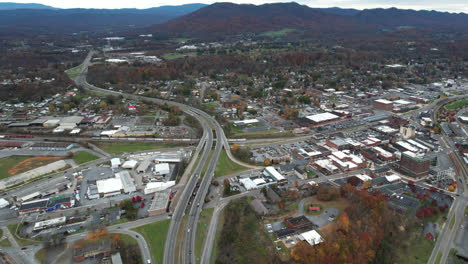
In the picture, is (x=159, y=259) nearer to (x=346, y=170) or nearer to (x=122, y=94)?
(x=346, y=170)

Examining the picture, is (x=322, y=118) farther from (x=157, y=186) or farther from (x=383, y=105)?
(x=157, y=186)

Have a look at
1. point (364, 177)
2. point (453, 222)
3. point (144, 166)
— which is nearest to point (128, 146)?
point (144, 166)

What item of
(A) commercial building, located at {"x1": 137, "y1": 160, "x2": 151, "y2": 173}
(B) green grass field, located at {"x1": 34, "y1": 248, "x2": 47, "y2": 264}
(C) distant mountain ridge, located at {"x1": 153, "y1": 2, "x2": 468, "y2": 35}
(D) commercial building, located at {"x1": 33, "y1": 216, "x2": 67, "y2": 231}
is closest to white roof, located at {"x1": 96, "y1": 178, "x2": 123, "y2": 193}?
(A) commercial building, located at {"x1": 137, "y1": 160, "x2": 151, "y2": 173}

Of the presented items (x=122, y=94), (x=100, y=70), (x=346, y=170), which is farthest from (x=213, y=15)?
(x=346, y=170)

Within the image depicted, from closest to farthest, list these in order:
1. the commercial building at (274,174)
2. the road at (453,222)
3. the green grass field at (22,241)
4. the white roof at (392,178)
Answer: the road at (453,222), the green grass field at (22,241), the commercial building at (274,174), the white roof at (392,178)

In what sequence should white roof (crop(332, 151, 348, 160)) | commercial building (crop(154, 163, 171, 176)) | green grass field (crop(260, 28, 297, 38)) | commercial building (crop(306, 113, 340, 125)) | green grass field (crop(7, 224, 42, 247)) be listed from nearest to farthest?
green grass field (crop(7, 224, 42, 247))
commercial building (crop(154, 163, 171, 176))
white roof (crop(332, 151, 348, 160))
commercial building (crop(306, 113, 340, 125))
green grass field (crop(260, 28, 297, 38))

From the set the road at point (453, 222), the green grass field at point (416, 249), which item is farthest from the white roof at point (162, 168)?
the road at point (453, 222)

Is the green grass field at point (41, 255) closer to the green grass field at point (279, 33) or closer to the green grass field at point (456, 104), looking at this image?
the green grass field at point (456, 104)

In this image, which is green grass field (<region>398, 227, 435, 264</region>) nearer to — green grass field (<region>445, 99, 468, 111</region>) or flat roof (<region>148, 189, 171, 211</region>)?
flat roof (<region>148, 189, 171, 211</region>)
